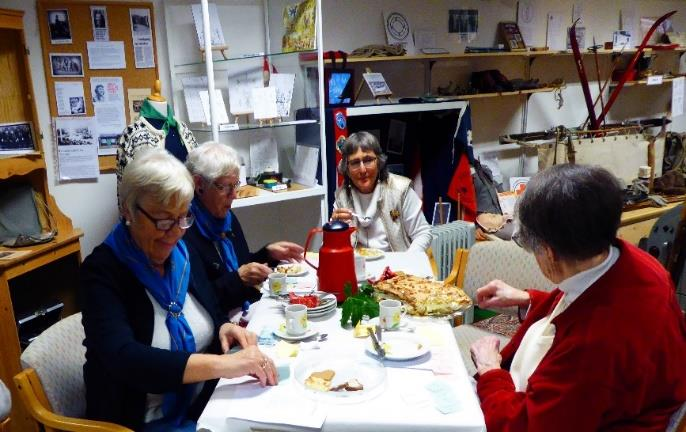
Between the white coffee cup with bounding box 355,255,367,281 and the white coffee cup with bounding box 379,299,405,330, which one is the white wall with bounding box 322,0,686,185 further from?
the white coffee cup with bounding box 379,299,405,330

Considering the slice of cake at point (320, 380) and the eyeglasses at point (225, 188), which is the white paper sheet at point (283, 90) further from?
the slice of cake at point (320, 380)

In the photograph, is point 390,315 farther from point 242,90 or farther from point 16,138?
point 16,138

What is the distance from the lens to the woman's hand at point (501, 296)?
1.70 m

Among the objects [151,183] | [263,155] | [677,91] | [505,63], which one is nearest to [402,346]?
[151,183]

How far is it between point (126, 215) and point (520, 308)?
4.25ft

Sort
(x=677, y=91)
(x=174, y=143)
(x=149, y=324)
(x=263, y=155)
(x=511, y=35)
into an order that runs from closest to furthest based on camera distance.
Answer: (x=149, y=324) < (x=174, y=143) < (x=263, y=155) < (x=511, y=35) < (x=677, y=91)

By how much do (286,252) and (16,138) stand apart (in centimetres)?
158

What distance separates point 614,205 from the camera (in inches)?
45.1

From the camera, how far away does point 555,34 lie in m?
4.45

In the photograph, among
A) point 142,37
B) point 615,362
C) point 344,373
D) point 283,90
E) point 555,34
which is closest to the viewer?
point 615,362

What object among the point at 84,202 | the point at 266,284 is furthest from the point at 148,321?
the point at 84,202

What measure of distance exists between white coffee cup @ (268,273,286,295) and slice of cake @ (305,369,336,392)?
0.54 meters

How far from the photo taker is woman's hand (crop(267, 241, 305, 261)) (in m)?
2.22

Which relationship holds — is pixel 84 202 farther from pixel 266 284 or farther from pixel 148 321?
pixel 148 321
